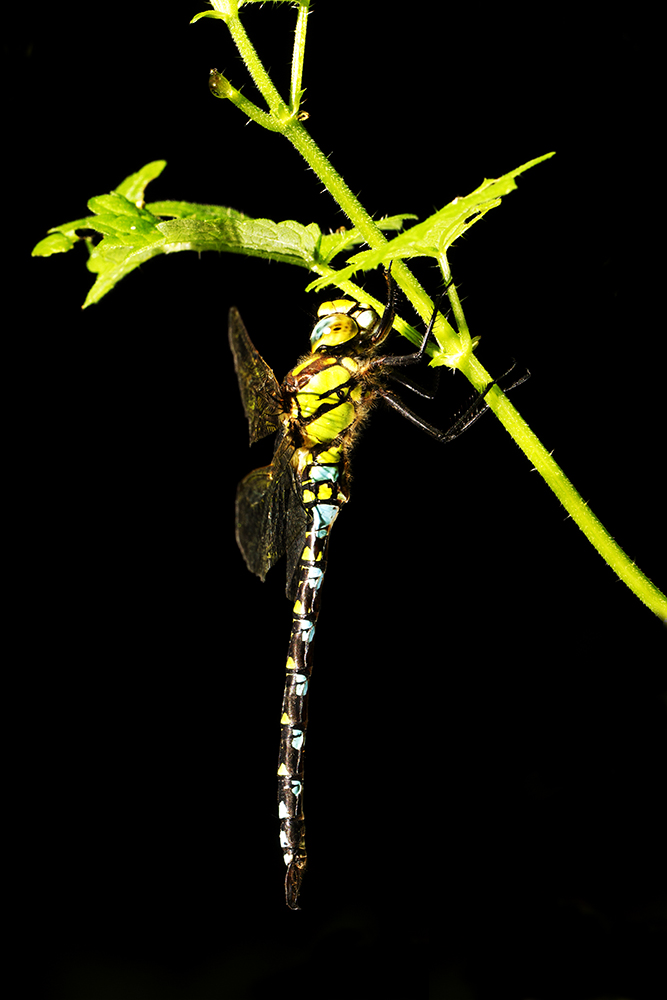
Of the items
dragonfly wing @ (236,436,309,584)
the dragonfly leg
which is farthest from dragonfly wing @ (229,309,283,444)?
the dragonfly leg

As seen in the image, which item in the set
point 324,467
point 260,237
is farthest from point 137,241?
point 324,467

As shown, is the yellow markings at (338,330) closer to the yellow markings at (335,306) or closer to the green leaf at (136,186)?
the yellow markings at (335,306)

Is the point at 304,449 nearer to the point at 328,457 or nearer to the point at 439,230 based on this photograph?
the point at 328,457

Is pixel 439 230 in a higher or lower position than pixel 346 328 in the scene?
lower

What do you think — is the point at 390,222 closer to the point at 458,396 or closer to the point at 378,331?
the point at 378,331

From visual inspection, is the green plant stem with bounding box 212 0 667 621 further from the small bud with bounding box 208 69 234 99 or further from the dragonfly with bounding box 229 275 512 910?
the dragonfly with bounding box 229 275 512 910

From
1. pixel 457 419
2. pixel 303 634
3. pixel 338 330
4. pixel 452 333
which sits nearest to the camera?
pixel 452 333

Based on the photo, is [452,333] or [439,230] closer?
[439,230]

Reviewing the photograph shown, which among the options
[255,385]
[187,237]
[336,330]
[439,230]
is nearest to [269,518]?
[255,385]
